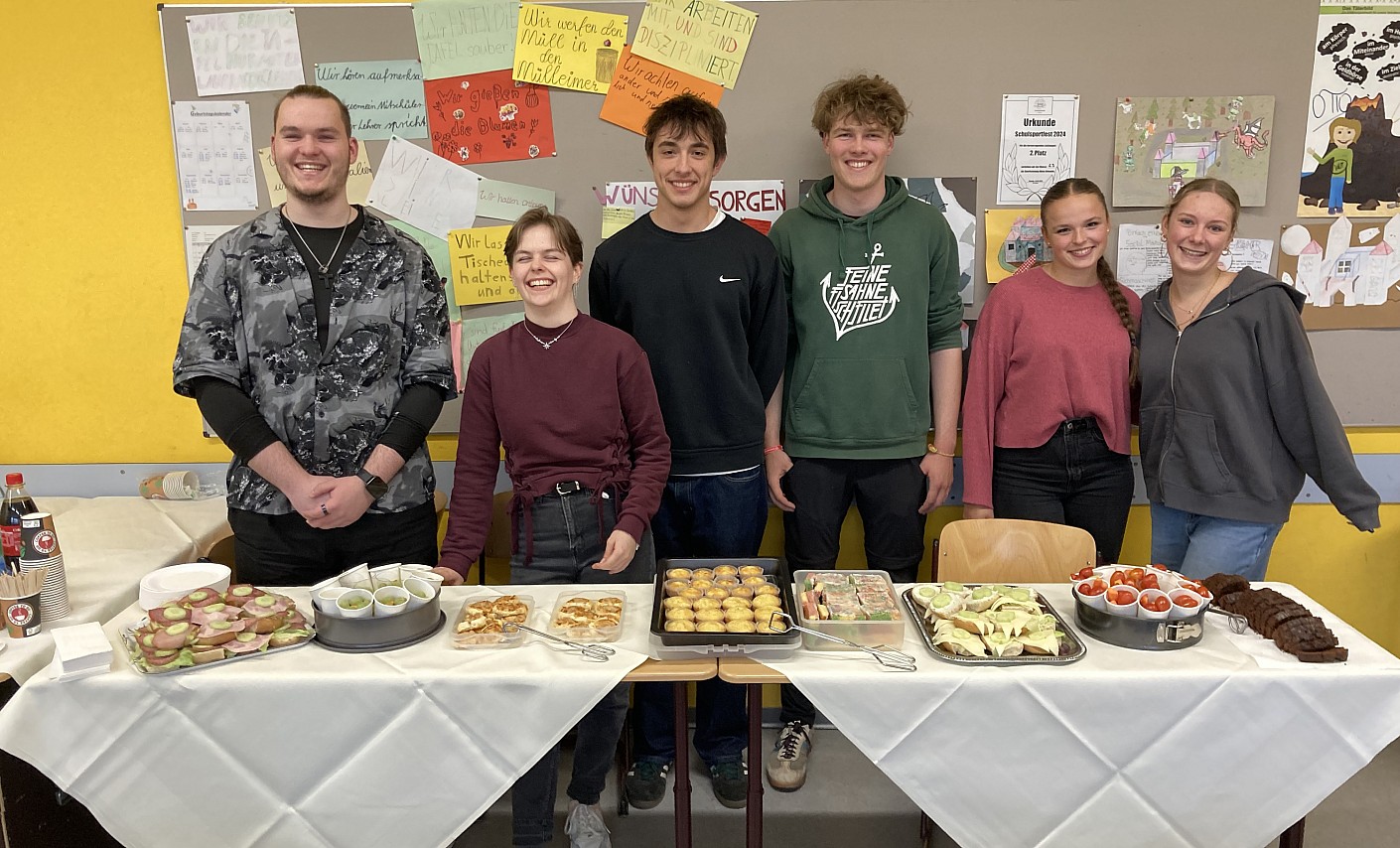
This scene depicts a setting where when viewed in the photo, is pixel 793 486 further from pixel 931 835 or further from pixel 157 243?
pixel 157 243

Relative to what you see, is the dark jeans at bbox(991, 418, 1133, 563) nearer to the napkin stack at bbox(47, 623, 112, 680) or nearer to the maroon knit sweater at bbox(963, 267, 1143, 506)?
the maroon knit sweater at bbox(963, 267, 1143, 506)

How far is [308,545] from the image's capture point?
2.12m

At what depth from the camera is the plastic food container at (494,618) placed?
1.72 metres

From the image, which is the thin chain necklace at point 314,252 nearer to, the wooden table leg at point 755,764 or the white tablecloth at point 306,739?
the white tablecloth at point 306,739

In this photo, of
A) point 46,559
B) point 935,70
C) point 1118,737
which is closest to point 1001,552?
point 1118,737

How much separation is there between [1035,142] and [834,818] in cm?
210

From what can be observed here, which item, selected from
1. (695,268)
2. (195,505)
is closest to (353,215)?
(695,268)

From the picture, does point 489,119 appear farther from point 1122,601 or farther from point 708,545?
point 1122,601

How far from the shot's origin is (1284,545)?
3.01 meters

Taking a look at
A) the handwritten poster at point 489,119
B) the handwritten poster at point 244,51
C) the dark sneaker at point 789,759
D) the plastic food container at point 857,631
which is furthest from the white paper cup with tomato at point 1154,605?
the handwritten poster at point 244,51

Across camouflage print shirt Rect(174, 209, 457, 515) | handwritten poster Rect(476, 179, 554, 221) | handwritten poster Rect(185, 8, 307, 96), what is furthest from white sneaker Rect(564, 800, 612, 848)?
handwritten poster Rect(185, 8, 307, 96)

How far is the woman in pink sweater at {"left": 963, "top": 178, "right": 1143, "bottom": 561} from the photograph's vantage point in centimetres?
241

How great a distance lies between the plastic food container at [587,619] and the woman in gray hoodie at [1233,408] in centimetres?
149

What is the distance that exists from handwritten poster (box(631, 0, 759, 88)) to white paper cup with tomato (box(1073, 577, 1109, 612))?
181 cm
